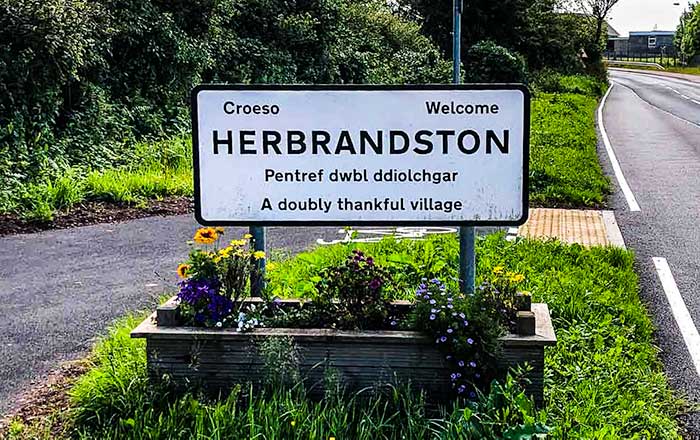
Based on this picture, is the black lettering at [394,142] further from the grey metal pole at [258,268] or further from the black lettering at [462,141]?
the grey metal pole at [258,268]

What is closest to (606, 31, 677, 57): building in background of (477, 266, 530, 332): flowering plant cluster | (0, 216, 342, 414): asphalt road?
(0, 216, 342, 414): asphalt road

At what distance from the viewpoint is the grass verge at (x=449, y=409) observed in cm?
338

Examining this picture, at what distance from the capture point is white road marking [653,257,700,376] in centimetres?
514

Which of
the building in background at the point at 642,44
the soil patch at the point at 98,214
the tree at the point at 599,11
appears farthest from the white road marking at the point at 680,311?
the building in background at the point at 642,44

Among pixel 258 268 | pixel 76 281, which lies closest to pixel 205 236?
pixel 258 268

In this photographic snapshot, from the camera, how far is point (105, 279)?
6.83 meters

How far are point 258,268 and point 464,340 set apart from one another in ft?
3.87

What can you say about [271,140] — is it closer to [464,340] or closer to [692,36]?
[464,340]

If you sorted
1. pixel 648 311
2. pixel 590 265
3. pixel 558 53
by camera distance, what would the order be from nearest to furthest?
pixel 648 311
pixel 590 265
pixel 558 53

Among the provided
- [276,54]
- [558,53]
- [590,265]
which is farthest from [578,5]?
[590,265]

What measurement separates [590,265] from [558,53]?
3535 centimetres

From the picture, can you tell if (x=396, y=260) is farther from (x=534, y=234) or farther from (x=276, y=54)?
(x=276, y=54)

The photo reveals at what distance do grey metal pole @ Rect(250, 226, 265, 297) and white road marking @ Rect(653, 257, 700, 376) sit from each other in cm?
249

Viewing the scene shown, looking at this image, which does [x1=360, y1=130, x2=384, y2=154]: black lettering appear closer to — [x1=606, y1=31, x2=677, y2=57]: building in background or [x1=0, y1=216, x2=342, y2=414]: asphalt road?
[x1=0, y1=216, x2=342, y2=414]: asphalt road
